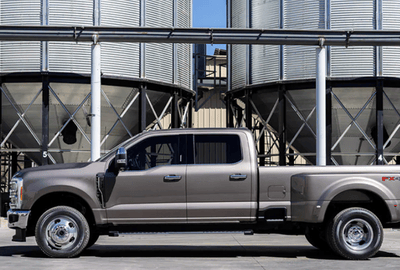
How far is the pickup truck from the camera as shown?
9.79 m

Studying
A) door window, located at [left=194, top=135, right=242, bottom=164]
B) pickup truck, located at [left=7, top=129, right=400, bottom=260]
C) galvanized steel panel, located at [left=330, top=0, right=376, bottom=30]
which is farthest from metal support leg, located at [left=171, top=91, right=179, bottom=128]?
pickup truck, located at [left=7, top=129, right=400, bottom=260]

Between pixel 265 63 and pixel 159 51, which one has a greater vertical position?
pixel 159 51

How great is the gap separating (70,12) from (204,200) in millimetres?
Result: 12596

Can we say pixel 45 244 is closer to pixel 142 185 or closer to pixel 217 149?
pixel 142 185

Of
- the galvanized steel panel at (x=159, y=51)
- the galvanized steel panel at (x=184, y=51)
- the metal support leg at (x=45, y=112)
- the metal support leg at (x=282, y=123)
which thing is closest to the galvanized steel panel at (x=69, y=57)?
the metal support leg at (x=45, y=112)

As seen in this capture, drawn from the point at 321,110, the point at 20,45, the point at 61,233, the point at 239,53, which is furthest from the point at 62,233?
the point at 239,53

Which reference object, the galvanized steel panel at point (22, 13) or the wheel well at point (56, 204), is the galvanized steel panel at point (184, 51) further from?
the wheel well at point (56, 204)

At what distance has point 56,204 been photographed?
10211mm

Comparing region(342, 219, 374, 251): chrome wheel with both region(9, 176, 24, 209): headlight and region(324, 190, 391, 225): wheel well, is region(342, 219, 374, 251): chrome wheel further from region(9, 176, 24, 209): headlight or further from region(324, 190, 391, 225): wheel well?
region(9, 176, 24, 209): headlight

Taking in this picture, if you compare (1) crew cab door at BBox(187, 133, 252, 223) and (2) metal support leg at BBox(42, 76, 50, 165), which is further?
(2) metal support leg at BBox(42, 76, 50, 165)

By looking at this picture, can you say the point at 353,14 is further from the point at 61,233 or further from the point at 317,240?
the point at 61,233

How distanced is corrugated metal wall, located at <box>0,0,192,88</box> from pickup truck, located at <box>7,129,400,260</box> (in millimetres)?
11122

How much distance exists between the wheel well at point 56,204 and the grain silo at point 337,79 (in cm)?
1246

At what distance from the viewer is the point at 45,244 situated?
976 centimetres
